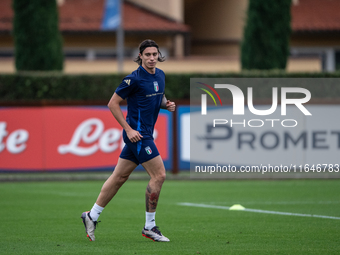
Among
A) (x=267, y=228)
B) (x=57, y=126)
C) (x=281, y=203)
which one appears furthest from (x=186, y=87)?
(x=267, y=228)

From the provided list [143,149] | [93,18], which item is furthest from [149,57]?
[93,18]

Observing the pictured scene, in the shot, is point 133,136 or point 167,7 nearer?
point 133,136

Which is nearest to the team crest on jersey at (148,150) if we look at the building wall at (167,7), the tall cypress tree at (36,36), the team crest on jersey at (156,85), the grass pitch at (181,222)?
the team crest on jersey at (156,85)

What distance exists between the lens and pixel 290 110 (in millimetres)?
16719

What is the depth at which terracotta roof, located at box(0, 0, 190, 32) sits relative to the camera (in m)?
29.5

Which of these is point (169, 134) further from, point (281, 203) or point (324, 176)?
point (281, 203)

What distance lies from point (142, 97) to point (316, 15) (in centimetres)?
2778

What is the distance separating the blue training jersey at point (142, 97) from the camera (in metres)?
7.16

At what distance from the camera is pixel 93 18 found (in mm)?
30391

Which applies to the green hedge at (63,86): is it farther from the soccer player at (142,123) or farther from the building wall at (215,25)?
the soccer player at (142,123)

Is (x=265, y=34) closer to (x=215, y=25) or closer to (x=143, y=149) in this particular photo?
(x=215, y=25)

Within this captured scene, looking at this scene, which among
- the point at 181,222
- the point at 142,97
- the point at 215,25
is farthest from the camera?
the point at 215,25

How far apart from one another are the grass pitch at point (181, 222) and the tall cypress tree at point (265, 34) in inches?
376

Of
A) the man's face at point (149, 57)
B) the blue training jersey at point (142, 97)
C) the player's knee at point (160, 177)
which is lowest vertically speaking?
the player's knee at point (160, 177)
